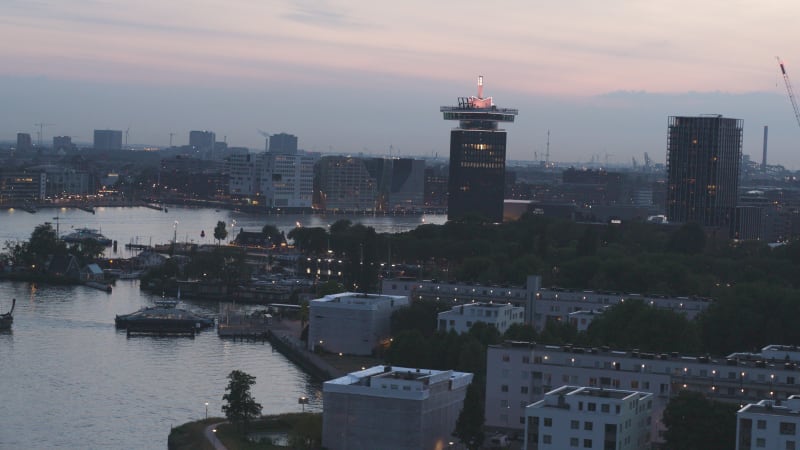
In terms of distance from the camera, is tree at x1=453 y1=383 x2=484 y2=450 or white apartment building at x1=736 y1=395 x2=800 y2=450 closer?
white apartment building at x1=736 y1=395 x2=800 y2=450

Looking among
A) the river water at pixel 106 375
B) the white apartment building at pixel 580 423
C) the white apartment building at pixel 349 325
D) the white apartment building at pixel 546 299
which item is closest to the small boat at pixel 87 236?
the river water at pixel 106 375

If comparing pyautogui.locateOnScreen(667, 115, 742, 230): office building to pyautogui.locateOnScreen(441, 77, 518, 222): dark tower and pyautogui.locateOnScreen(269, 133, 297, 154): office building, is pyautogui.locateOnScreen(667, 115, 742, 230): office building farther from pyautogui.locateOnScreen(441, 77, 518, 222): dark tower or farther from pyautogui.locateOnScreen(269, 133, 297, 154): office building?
pyautogui.locateOnScreen(269, 133, 297, 154): office building

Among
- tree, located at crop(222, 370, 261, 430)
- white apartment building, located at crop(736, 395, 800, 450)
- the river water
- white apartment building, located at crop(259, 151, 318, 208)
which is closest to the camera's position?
white apartment building, located at crop(736, 395, 800, 450)

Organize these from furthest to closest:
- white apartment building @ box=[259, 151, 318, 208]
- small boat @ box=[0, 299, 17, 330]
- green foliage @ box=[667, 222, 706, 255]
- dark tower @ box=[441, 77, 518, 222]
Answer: white apartment building @ box=[259, 151, 318, 208] < dark tower @ box=[441, 77, 518, 222] < green foliage @ box=[667, 222, 706, 255] < small boat @ box=[0, 299, 17, 330]

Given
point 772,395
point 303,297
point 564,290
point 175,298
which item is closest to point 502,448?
point 772,395

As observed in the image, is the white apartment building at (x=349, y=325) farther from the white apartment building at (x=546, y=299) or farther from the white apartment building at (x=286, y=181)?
the white apartment building at (x=286, y=181)

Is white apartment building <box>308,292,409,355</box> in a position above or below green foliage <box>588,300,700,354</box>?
below

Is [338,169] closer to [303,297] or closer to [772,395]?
[303,297]

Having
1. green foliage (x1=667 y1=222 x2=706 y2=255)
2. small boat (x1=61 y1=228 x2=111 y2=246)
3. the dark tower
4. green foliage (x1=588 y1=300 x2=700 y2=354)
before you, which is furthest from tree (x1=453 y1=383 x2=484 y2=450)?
the dark tower
